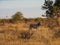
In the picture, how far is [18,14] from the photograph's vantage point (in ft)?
180

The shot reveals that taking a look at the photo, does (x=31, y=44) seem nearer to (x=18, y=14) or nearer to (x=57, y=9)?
(x=57, y=9)

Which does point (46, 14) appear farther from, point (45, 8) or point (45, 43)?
point (45, 43)

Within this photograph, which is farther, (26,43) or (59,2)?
(59,2)

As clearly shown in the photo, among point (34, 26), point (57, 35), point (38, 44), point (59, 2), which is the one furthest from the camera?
point (59, 2)

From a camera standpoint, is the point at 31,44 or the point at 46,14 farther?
the point at 46,14

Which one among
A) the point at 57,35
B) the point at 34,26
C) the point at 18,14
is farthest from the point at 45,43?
the point at 18,14

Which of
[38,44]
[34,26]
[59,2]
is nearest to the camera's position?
[38,44]

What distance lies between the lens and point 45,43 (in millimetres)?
12453

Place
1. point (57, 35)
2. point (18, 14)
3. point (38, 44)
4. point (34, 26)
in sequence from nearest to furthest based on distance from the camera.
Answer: point (38, 44), point (57, 35), point (34, 26), point (18, 14)

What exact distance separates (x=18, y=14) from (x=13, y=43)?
42265 mm

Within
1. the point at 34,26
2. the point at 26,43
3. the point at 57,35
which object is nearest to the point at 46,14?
the point at 34,26

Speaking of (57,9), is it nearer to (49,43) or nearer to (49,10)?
(49,10)

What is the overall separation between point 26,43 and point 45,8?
114ft

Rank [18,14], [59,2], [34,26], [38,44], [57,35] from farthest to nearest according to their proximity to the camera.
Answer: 1. [18,14]
2. [59,2]
3. [34,26]
4. [57,35]
5. [38,44]
